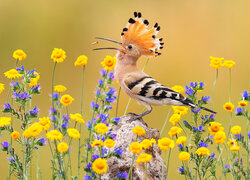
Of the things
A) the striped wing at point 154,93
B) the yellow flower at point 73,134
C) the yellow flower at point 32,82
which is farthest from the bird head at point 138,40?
the yellow flower at point 73,134

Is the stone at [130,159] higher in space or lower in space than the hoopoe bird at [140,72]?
lower

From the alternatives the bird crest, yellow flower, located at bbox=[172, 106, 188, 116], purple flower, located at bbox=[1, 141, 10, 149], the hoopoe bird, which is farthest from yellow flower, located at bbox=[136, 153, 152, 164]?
the bird crest

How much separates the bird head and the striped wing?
0.96 feet

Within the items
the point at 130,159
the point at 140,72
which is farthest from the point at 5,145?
the point at 140,72

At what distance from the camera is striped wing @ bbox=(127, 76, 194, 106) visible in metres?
3.51

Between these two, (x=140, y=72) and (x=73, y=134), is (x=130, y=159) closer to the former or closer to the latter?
(x=73, y=134)

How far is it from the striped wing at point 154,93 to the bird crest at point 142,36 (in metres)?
0.31

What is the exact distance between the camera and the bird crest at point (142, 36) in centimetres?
377

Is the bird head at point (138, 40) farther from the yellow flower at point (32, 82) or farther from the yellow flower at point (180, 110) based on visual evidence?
the yellow flower at point (32, 82)

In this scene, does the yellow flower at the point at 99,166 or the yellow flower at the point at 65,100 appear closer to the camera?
the yellow flower at the point at 99,166

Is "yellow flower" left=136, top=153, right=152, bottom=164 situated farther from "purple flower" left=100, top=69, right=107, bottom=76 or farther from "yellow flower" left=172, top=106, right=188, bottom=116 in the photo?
"purple flower" left=100, top=69, right=107, bottom=76

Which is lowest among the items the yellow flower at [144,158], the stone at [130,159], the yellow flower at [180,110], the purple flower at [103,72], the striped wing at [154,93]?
the stone at [130,159]

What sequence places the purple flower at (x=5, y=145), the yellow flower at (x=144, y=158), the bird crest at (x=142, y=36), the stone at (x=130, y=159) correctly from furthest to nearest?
the bird crest at (x=142, y=36), the stone at (x=130, y=159), the purple flower at (x=5, y=145), the yellow flower at (x=144, y=158)

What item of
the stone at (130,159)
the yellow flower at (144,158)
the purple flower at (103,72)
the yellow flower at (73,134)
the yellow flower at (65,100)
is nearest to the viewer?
the yellow flower at (144,158)
